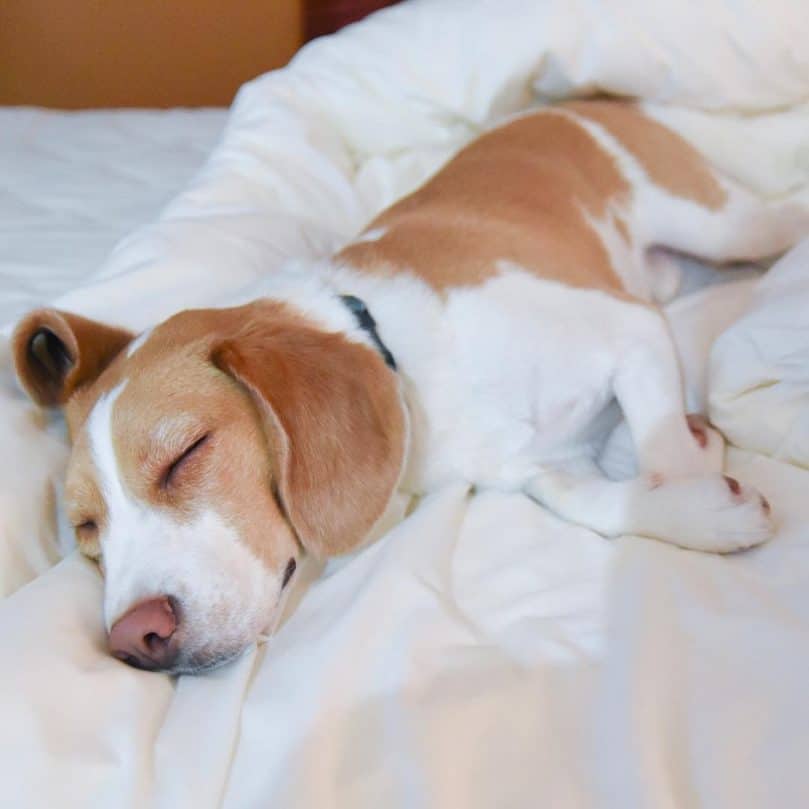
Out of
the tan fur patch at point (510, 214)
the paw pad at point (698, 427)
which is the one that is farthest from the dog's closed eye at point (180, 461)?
the paw pad at point (698, 427)

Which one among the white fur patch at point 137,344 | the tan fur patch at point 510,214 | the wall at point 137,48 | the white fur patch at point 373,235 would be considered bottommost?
the wall at point 137,48

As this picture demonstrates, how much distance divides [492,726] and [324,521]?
1.23 feet

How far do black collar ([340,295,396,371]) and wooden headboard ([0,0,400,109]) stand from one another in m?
2.95

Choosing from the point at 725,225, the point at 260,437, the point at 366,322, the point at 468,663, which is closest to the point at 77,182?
the point at 366,322

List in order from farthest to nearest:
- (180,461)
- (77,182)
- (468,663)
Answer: (77,182), (180,461), (468,663)

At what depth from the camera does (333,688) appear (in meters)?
0.89

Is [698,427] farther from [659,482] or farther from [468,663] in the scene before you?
[468,663]

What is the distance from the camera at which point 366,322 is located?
52.0 inches

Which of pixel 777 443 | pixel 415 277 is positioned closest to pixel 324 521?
pixel 415 277

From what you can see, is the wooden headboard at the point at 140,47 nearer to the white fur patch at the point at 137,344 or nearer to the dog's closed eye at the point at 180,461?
the white fur patch at the point at 137,344

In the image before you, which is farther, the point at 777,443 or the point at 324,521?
the point at 777,443

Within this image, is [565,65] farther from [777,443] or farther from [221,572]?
[221,572]

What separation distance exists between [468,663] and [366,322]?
58 centimetres

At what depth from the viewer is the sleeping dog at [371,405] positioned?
1082 millimetres
